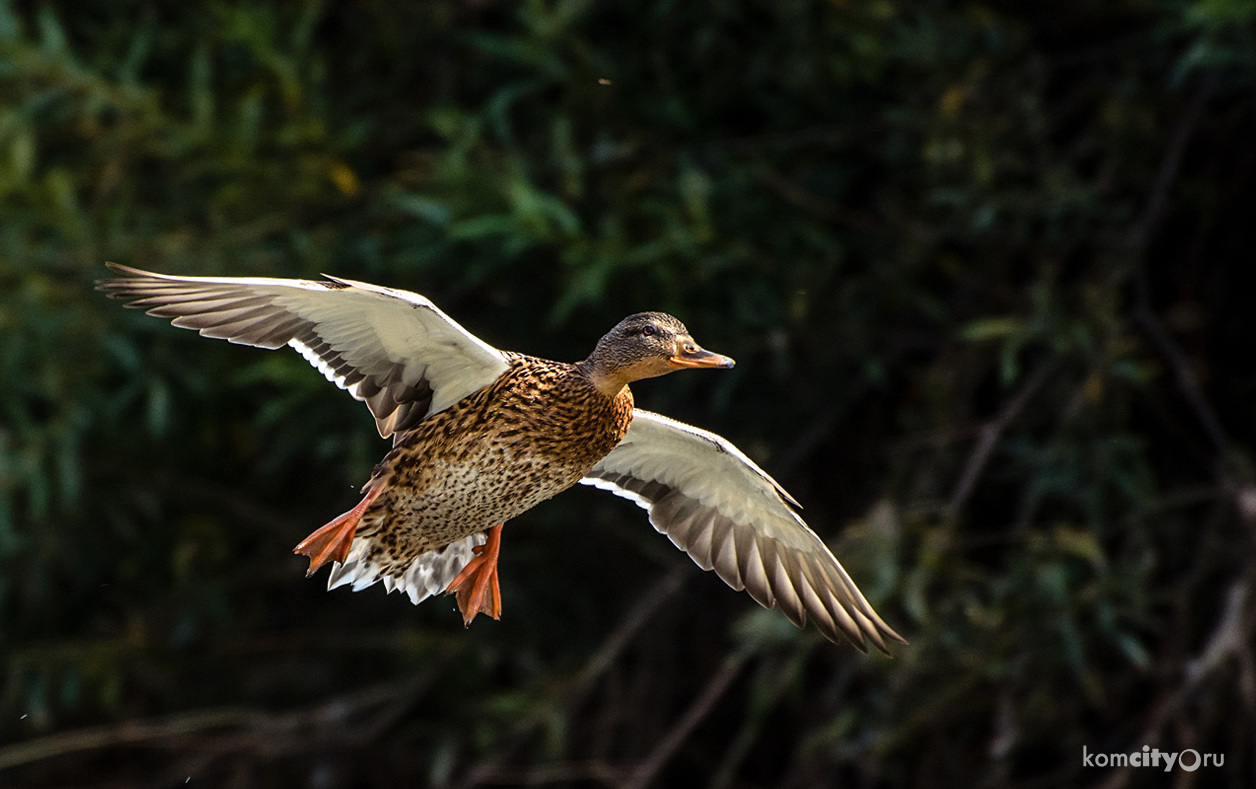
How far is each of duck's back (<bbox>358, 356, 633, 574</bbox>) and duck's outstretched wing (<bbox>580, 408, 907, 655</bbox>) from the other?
412mm

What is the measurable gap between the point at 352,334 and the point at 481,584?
0.61 m

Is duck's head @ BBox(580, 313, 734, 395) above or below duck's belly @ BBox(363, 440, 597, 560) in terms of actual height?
above

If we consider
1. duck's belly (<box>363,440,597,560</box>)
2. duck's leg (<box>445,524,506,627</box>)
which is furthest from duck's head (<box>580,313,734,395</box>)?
duck's leg (<box>445,524,506,627</box>)

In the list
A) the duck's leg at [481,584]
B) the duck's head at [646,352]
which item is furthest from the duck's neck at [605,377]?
the duck's leg at [481,584]

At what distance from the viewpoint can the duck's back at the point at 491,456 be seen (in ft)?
11.6

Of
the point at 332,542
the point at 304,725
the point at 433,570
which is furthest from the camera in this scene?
Answer: the point at 304,725

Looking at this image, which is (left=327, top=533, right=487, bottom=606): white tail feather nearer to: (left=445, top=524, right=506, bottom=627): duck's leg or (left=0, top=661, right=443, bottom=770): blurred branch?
(left=445, top=524, right=506, bottom=627): duck's leg

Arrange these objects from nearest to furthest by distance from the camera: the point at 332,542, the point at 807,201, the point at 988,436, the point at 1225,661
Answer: the point at 332,542 → the point at 1225,661 → the point at 988,436 → the point at 807,201

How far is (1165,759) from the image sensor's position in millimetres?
5027

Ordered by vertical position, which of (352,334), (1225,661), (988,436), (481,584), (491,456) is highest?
(352,334)

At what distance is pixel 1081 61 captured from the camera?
5961mm

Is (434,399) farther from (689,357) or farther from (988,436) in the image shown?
(988,436)

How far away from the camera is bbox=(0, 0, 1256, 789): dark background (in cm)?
516

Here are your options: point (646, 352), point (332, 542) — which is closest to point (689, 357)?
point (646, 352)
